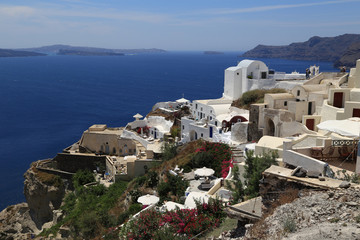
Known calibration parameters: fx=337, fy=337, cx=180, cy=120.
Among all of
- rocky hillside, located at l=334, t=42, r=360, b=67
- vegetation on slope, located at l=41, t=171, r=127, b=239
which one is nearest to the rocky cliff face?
vegetation on slope, located at l=41, t=171, r=127, b=239

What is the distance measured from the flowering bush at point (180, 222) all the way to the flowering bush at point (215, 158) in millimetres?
8689

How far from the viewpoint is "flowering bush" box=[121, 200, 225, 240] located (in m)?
11.9

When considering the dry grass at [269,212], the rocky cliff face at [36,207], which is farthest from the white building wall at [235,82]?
the dry grass at [269,212]

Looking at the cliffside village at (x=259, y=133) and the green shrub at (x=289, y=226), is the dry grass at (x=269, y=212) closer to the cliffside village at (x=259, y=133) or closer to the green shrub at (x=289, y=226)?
the cliffside village at (x=259, y=133)

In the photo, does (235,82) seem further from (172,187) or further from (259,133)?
(172,187)

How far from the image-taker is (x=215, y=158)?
79.0 feet

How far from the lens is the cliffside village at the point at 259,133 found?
44.6 feet

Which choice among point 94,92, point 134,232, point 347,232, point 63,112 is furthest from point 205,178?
point 94,92

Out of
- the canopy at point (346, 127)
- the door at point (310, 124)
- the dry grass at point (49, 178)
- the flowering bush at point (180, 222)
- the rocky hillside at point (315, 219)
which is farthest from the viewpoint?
the dry grass at point (49, 178)

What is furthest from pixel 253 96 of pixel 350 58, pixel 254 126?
pixel 350 58

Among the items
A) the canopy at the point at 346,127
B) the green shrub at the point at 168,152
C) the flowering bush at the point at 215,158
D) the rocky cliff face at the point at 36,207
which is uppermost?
the canopy at the point at 346,127

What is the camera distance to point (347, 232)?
6.90 meters

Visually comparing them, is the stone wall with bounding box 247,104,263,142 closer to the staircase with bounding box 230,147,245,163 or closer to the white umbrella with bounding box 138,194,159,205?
the staircase with bounding box 230,147,245,163

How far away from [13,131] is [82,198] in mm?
40783
